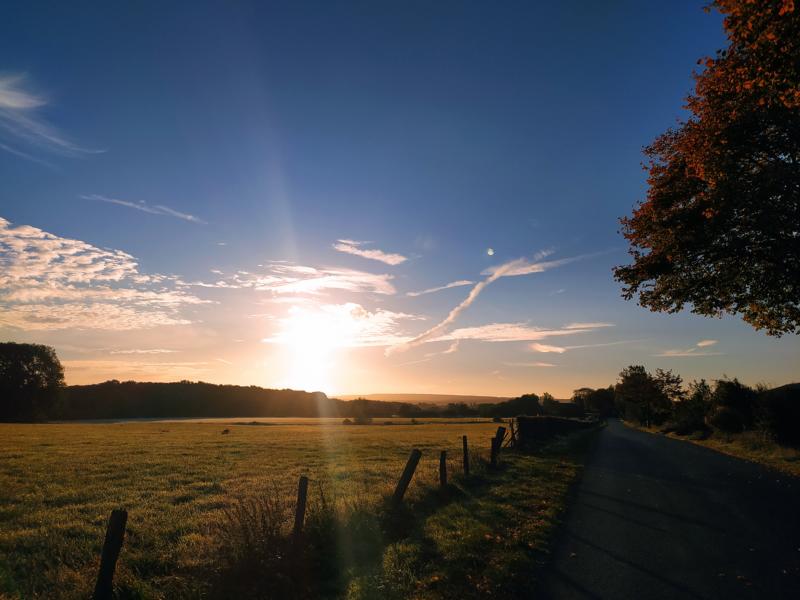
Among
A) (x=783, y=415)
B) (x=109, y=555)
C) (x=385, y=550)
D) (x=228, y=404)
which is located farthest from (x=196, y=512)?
(x=228, y=404)

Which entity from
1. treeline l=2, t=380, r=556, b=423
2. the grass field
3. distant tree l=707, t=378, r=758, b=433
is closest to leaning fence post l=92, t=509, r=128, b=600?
the grass field

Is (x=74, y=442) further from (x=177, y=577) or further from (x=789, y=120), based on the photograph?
(x=789, y=120)

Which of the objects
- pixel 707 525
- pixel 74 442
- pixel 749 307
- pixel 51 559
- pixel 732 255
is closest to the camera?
pixel 51 559

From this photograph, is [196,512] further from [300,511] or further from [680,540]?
[680,540]

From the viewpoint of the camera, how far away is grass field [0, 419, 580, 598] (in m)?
8.13

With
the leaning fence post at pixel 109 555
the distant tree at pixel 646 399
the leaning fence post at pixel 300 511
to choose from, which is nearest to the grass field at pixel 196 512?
the leaning fence post at pixel 300 511

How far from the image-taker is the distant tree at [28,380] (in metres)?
94.6

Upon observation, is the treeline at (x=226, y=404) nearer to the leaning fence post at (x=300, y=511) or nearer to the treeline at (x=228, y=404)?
the treeline at (x=228, y=404)

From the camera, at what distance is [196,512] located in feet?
48.2

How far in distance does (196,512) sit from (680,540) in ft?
42.9

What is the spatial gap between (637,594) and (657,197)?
685 inches

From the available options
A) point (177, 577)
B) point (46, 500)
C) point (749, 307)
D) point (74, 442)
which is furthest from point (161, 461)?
point (749, 307)

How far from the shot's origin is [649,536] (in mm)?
9977

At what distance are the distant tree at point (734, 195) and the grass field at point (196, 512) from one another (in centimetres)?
1033
